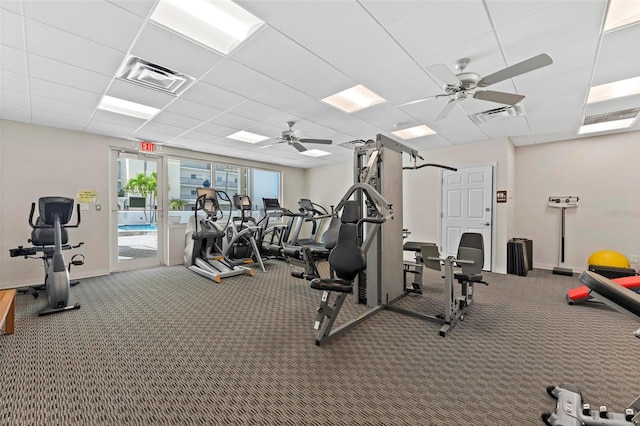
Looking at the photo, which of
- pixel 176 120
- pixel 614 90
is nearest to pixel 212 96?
pixel 176 120

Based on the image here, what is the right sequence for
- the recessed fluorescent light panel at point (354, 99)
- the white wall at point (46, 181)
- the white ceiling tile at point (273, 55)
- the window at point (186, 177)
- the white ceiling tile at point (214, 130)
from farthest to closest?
the window at point (186, 177), the white ceiling tile at point (214, 130), the white wall at point (46, 181), the recessed fluorescent light panel at point (354, 99), the white ceiling tile at point (273, 55)

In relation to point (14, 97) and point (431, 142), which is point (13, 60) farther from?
point (431, 142)

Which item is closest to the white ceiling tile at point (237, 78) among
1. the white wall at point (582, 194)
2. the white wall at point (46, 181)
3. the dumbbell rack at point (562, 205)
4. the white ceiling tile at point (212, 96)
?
the white ceiling tile at point (212, 96)

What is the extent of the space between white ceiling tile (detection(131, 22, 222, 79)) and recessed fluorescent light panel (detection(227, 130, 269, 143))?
7.43 ft

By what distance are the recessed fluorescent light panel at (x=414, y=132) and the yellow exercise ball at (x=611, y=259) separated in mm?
3543

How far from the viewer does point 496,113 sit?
4.16m

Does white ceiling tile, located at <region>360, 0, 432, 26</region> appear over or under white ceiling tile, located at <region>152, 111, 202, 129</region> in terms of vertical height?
over

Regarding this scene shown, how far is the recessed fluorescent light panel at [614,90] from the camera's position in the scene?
3.20 m

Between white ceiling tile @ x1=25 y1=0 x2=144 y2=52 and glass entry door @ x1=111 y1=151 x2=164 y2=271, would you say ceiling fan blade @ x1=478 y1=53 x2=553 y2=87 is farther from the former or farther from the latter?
glass entry door @ x1=111 y1=151 x2=164 y2=271

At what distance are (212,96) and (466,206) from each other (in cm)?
535

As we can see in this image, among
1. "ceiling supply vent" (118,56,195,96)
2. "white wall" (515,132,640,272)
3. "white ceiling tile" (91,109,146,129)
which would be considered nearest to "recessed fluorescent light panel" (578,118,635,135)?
"white wall" (515,132,640,272)

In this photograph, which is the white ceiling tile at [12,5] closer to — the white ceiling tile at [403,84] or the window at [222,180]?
the white ceiling tile at [403,84]

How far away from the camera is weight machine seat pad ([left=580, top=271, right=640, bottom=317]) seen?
1.48 m

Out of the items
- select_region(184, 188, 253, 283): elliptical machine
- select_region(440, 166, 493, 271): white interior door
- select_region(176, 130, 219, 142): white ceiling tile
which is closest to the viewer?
select_region(176, 130, 219, 142): white ceiling tile
